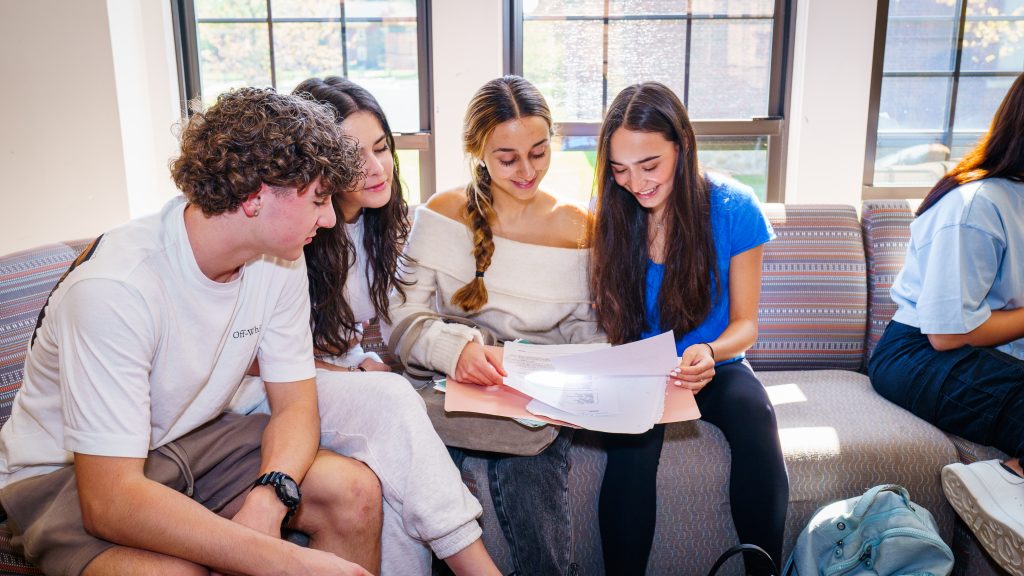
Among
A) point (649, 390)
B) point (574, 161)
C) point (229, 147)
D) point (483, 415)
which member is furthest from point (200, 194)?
point (574, 161)

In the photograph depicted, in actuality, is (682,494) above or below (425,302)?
below

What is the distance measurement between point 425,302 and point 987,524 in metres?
Answer: 1.26

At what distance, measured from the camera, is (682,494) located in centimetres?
164

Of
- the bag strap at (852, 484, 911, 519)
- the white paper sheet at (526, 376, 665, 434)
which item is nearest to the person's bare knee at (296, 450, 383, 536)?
the white paper sheet at (526, 376, 665, 434)

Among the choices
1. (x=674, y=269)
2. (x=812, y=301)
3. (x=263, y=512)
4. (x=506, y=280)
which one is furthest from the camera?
(x=812, y=301)

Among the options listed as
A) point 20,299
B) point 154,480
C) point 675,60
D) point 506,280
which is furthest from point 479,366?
point 675,60

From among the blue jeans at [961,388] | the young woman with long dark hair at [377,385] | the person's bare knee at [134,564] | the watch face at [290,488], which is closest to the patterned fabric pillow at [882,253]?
the blue jeans at [961,388]

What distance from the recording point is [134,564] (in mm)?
1076

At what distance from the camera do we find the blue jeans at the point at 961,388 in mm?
1646

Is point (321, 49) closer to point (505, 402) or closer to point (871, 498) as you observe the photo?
point (505, 402)

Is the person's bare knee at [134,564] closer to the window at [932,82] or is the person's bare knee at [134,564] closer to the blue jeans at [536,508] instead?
the blue jeans at [536,508]

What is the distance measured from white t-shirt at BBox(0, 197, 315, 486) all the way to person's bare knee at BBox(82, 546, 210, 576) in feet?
A: 0.45

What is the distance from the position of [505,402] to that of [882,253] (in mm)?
1338

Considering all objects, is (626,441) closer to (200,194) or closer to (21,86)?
(200,194)
